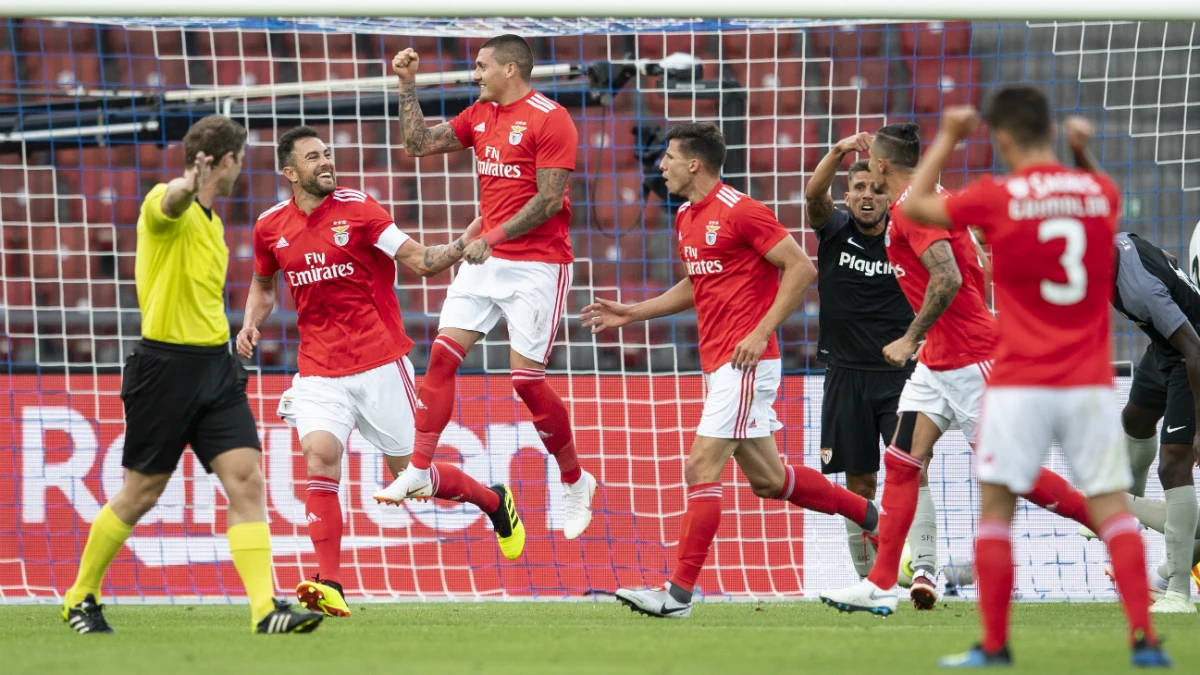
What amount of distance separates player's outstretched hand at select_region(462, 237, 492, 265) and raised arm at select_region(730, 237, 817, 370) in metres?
1.36

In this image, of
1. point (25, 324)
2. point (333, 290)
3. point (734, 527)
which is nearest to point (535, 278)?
point (333, 290)

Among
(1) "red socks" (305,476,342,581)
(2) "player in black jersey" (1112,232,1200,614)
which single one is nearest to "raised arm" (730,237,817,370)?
(2) "player in black jersey" (1112,232,1200,614)

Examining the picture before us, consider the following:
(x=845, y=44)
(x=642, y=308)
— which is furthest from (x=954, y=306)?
(x=845, y=44)

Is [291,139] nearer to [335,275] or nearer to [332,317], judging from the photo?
[335,275]

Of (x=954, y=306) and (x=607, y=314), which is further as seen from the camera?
(x=607, y=314)

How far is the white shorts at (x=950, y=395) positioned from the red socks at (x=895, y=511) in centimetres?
25

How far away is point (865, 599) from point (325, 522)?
272 cm

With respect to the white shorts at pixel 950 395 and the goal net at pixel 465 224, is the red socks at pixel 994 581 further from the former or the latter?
the goal net at pixel 465 224

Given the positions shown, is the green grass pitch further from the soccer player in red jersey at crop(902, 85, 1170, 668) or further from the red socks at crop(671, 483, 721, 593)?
the soccer player in red jersey at crop(902, 85, 1170, 668)

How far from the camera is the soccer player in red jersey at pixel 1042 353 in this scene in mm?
4855

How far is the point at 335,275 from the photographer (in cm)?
786

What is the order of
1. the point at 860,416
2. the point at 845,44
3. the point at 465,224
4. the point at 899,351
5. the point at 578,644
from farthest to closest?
the point at 845,44 → the point at 465,224 → the point at 860,416 → the point at 899,351 → the point at 578,644

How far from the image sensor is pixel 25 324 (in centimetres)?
1239

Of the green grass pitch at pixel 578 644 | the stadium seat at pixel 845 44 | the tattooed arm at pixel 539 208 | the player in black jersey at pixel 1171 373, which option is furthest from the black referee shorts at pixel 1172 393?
the stadium seat at pixel 845 44
